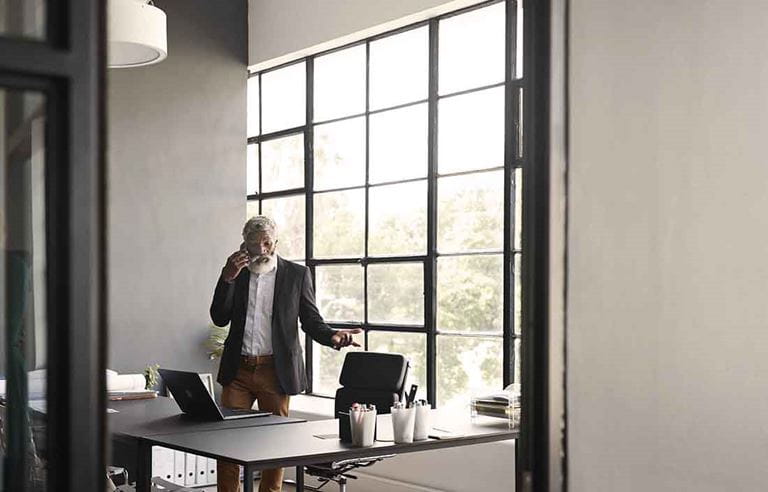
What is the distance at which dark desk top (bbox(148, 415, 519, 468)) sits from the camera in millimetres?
3589

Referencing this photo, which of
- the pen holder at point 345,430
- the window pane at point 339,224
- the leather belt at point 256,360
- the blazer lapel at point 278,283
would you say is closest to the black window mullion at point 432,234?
the window pane at point 339,224

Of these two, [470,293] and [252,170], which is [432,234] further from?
[252,170]

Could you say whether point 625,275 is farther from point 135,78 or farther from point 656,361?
point 135,78

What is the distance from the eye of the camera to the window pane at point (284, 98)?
7.39 m

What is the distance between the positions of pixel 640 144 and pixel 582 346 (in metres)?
0.50

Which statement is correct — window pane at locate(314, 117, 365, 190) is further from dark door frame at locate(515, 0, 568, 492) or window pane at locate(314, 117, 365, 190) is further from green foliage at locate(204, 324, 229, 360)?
dark door frame at locate(515, 0, 568, 492)

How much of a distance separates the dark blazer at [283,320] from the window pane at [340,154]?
1.41 metres

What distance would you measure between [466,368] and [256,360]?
1.31 meters

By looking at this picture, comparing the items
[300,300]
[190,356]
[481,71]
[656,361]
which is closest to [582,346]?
[656,361]

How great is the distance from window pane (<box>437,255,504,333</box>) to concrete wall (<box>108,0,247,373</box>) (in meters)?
2.16

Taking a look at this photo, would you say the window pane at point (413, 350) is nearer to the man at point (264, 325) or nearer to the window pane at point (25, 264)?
the man at point (264, 325)

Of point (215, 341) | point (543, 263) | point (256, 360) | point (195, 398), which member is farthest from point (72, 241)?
point (215, 341)

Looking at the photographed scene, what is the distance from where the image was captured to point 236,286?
562cm

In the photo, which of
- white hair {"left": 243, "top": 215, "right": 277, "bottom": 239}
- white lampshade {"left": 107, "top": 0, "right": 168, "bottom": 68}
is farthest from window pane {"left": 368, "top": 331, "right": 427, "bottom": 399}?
white lampshade {"left": 107, "top": 0, "right": 168, "bottom": 68}
